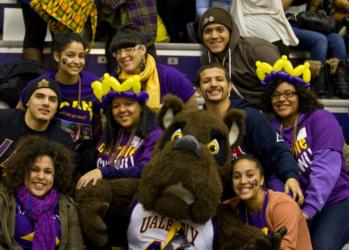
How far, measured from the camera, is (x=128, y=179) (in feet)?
9.51

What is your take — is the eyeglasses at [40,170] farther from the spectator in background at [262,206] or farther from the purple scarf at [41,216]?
the spectator in background at [262,206]

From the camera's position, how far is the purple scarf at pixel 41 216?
8.92 feet

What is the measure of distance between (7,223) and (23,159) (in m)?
0.29

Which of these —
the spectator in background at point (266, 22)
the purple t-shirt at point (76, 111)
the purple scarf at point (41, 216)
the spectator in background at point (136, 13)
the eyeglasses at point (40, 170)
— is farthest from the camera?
the spectator in background at point (266, 22)

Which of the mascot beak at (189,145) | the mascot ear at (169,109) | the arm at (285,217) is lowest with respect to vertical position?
the arm at (285,217)

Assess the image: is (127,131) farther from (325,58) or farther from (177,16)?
(325,58)

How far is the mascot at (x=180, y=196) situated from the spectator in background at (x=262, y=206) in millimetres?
84

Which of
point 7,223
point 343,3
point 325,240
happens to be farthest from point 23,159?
point 343,3

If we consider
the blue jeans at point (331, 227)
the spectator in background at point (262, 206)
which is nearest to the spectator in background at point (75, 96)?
the spectator in background at point (262, 206)

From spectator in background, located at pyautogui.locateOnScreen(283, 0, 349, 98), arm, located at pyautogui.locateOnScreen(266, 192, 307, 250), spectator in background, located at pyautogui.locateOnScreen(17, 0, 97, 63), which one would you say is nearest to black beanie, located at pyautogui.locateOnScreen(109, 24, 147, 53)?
spectator in background, located at pyautogui.locateOnScreen(17, 0, 97, 63)

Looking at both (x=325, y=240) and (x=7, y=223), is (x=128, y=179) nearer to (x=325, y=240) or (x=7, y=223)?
(x=7, y=223)

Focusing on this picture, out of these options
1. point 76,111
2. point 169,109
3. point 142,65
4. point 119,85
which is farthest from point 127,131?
point 142,65

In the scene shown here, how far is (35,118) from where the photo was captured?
3223 millimetres

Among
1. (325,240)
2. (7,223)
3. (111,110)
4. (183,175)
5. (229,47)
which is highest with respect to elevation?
(229,47)
